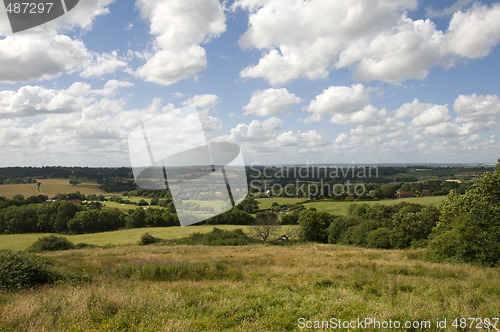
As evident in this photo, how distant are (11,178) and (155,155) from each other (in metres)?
116

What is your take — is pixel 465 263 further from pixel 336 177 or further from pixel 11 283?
pixel 336 177

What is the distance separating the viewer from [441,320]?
5.45 meters

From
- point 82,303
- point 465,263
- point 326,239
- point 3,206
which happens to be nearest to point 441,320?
point 82,303

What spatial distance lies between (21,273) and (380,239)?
39.3 meters

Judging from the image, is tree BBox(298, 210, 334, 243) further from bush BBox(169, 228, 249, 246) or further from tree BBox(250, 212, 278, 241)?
bush BBox(169, 228, 249, 246)

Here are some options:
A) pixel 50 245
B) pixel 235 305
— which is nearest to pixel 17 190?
pixel 50 245

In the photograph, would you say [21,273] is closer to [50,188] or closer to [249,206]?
[249,206]

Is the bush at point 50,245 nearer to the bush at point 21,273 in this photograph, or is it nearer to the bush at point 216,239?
the bush at point 216,239

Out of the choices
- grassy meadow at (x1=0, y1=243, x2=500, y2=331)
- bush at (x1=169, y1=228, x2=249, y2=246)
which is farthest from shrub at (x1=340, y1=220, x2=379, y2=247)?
grassy meadow at (x1=0, y1=243, x2=500, y2=331)

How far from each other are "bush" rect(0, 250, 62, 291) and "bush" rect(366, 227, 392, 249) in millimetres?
37877

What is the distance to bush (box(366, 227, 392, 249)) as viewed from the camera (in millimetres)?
37125

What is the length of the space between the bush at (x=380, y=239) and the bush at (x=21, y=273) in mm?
37877

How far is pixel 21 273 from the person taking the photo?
341 inches

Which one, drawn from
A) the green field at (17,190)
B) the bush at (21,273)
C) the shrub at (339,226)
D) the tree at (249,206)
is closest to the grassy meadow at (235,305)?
the bush at (21,273)
